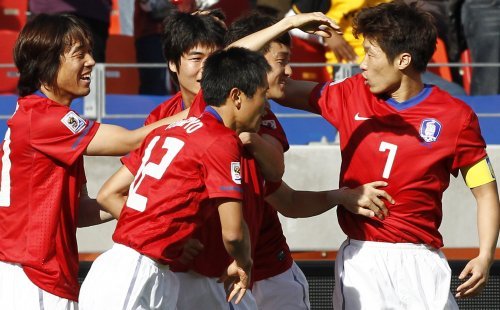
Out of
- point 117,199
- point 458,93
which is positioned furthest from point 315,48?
point 117,199

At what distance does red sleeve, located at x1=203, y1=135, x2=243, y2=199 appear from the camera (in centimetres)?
443

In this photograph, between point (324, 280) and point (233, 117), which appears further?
point (324, 280)

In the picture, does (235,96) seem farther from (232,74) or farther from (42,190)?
(42,190)

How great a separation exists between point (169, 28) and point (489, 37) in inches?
178

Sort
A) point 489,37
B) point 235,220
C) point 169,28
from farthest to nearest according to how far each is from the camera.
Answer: point 489,37
point 169,28
point 235,220

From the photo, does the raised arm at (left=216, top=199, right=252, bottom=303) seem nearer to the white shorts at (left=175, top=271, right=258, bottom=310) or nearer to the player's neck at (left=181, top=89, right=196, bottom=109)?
the white shorts at (left=175, top=271, right=258, bottom=310)

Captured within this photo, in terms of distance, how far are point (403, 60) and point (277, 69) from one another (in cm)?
56

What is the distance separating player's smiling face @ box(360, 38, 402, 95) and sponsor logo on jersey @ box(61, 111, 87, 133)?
4.20ft

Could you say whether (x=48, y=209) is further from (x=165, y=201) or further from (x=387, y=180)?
(x=387, y=180)

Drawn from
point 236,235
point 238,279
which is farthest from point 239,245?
point 238,279

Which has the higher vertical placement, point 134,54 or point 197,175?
point 197,175

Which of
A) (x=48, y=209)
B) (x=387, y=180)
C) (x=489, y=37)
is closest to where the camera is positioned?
(x=48, y=209)

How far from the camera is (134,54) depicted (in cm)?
970

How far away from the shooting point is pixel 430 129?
5.18 m
